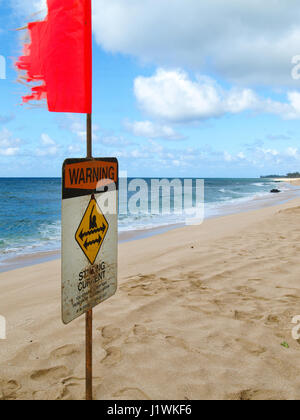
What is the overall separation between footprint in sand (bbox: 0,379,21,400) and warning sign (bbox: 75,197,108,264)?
4.30 feet

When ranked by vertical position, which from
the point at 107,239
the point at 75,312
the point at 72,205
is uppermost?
the point at 72,205

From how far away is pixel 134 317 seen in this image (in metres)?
3.77

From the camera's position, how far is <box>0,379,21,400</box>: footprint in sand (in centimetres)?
245

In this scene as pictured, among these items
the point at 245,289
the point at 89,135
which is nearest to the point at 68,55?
the point at 89,135

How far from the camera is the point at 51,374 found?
8.84ft

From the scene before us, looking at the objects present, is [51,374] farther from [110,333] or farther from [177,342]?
[177,342]

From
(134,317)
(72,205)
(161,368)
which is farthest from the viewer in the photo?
(134,317)

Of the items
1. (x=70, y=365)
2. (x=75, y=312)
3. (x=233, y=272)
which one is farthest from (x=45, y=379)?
(x=233, y=272)

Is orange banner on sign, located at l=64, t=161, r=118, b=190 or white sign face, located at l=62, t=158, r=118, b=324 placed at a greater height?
orange banner on sign, located at l=64, t=161, r=118, b=190

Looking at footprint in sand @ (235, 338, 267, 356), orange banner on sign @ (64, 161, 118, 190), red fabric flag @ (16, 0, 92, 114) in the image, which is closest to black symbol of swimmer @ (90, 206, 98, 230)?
orange banner on sign @ (64, 161, 118, 190)

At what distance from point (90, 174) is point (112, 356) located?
1.83 meters

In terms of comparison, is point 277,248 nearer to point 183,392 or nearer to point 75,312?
point 183,392

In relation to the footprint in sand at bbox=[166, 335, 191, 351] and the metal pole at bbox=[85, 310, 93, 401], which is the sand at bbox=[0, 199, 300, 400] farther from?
the metal pole at bbox=[85, 310, 93, 401]
